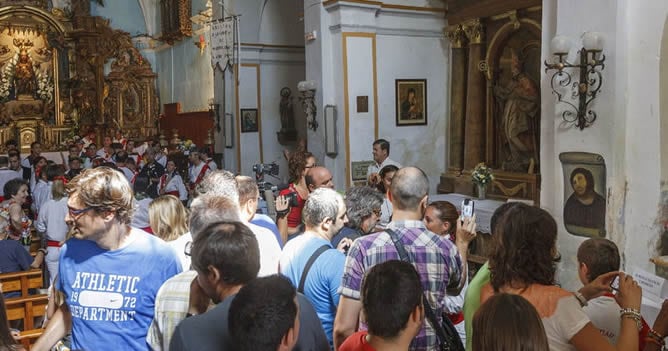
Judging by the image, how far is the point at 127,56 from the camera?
905 inches

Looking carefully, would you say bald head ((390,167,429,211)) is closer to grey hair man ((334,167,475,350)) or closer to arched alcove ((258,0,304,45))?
grey hair man ((334,167,475,350))

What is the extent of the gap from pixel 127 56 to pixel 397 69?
48.0ft

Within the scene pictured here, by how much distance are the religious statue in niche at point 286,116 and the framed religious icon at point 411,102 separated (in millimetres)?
3408

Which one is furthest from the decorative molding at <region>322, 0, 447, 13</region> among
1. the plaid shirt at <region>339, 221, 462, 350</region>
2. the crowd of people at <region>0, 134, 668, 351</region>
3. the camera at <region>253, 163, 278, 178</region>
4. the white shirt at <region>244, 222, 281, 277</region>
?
the plaid shirt at <region>339, 221, 462, 350</region>

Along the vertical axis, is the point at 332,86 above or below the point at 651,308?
above

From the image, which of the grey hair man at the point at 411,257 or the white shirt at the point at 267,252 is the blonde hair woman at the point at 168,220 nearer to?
the white shirt at the point at 267,252

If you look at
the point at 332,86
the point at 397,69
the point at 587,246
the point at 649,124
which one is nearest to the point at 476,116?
the point at 397,69

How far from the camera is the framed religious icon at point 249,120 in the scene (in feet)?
45.1

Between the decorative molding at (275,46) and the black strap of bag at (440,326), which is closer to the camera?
the black strap of bag at (440,326)

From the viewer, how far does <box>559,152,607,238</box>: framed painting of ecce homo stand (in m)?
6.23

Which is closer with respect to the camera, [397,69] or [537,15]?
[537,15]

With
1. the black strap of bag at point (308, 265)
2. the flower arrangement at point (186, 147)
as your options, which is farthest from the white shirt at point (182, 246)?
the flower arrangement at point (186, 147)

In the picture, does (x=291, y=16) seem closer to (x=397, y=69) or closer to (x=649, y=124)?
(x=397, y=69)

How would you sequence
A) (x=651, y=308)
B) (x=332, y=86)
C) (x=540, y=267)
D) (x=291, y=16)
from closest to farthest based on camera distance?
(x=540, y=267) < (x=651, y=308) < (x=332, y=86) < (x=291, y=16)
